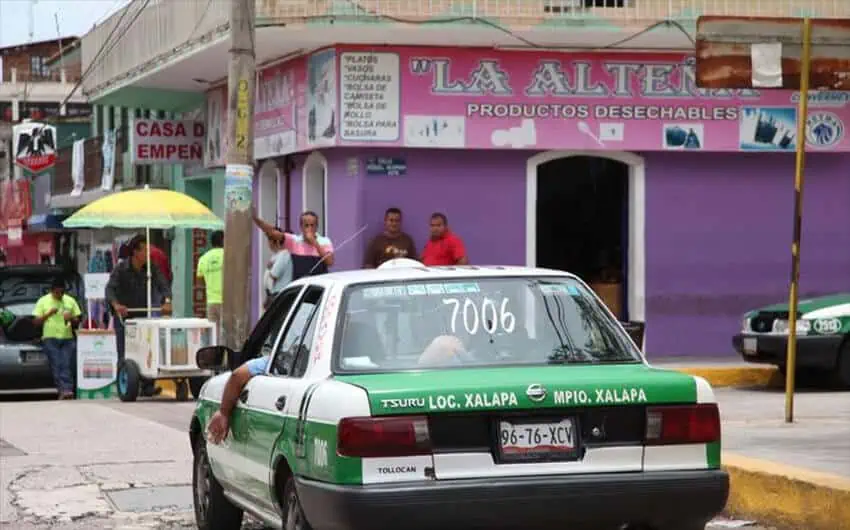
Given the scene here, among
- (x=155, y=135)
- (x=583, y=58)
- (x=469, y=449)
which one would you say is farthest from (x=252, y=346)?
(x=155, y=135)

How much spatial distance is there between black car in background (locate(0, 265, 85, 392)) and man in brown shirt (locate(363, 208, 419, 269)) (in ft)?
12.9

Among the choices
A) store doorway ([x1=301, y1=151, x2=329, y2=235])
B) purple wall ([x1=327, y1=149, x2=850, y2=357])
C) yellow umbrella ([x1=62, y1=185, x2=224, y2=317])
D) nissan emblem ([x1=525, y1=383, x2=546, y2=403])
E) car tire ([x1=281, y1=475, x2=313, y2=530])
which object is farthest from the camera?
store doorway ([x1=301, y1=151, x2=329, y2=235])

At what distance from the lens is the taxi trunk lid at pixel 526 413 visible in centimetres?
691

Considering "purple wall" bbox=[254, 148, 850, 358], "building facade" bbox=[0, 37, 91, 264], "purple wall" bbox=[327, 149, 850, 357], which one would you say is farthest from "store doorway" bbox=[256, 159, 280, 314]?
"building facade" bbox=[0, 37, 91, 264]

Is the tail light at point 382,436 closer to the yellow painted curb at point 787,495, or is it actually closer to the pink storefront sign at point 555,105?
the yellow painted curb at point 787,495

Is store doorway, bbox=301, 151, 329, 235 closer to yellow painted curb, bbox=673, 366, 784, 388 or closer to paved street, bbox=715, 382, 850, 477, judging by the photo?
yellow painted curb, bbox=673, 366, 784, 388

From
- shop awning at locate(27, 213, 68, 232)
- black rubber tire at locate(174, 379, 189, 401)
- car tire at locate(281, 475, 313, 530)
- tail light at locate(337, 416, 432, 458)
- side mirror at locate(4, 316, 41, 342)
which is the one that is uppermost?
tail light at locate(337, 416, 432, 458)

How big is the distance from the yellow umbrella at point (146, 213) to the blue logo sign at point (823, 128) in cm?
746

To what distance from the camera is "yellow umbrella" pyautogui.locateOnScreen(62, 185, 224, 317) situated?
69.5 ft

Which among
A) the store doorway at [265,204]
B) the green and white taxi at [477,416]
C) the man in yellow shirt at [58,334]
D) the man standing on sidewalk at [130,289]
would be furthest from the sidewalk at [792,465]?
the store doorway at [265,204]

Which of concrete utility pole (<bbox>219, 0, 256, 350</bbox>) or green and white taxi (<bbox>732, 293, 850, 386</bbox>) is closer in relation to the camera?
green and white taxi (<bbox>732, 293, 850, 386</bbox>)

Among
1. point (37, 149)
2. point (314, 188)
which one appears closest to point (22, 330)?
point (314, 188)

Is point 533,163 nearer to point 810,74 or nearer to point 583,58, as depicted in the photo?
point 583,58

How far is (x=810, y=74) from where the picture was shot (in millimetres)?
13078
